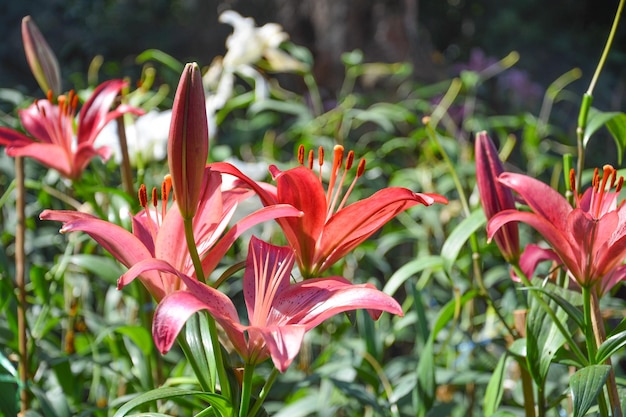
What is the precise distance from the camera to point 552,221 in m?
0.54

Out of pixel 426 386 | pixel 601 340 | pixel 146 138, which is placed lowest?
pixel 426 386

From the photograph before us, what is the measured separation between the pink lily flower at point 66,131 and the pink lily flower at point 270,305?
297 millimetres

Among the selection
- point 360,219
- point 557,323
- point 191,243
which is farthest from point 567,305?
point 191,243

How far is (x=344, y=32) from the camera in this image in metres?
2.33

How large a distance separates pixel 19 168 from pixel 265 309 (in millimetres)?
412

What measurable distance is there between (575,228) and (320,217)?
17cm

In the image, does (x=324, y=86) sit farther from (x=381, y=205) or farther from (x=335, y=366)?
(x=381, y=205)

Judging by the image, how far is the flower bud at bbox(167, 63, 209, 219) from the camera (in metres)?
0.42

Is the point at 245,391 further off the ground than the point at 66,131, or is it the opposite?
the point at 66,131

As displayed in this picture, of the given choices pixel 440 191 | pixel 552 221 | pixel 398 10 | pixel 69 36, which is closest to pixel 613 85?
pixel 398 10

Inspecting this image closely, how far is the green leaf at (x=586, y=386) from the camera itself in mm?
465

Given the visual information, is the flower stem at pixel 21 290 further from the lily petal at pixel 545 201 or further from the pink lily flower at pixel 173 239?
the lily petal at pixel 545 201

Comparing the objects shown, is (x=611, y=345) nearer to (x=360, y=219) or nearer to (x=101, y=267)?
(x=360, y=219)

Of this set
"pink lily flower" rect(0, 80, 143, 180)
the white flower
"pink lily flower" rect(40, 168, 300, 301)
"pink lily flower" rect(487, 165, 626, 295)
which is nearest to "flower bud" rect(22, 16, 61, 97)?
"pink lily flower" rect(0, 80, 143, 180)
